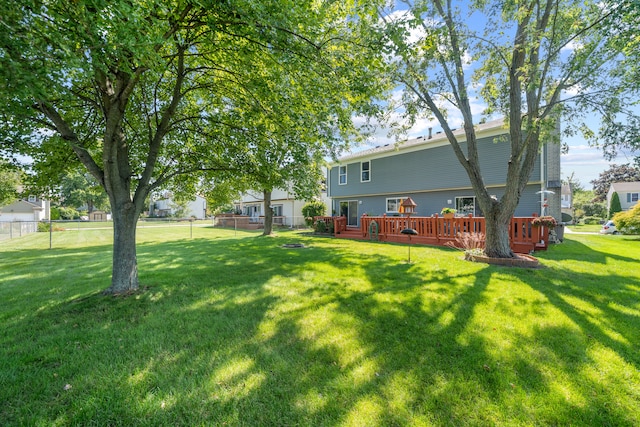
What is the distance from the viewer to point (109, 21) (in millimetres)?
2656

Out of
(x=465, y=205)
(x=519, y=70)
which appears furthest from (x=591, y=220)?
(x=519, y=70)

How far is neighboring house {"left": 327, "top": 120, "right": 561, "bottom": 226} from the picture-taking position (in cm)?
1233

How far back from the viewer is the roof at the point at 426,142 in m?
12.9

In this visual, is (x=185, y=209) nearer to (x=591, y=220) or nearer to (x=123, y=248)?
(x=123, y=248)

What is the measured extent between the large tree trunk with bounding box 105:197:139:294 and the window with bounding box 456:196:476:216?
47.1ft

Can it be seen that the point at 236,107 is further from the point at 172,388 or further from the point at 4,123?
the point at 172,388

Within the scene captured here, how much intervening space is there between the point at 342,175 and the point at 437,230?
10780 millimetres

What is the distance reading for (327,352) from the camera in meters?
2.85

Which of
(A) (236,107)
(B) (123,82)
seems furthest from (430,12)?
(B) (123,82)

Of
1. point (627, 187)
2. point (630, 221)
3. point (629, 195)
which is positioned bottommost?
point (630, 221)

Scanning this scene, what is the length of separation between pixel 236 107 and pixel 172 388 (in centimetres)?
582

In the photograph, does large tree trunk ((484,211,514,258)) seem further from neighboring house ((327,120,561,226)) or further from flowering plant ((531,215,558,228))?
neighboring house ((327,120,561,226))

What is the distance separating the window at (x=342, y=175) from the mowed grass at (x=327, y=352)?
15.4m

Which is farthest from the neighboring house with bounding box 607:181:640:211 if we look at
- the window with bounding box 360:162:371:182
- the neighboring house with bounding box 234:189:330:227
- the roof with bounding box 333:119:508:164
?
the neighboring house with bounding box 234:189:330:227
